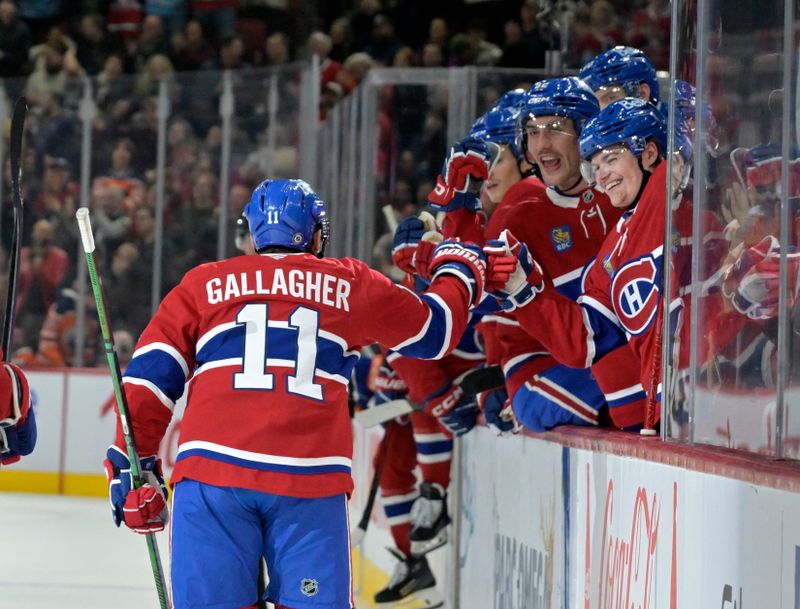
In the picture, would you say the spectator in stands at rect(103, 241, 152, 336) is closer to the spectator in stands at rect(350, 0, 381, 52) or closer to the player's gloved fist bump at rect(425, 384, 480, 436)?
the spectator in stands at rect(350, 0, 381, 52)

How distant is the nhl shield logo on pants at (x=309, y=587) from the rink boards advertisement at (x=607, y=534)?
519 mm

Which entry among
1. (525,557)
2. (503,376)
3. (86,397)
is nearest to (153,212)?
(86,397)

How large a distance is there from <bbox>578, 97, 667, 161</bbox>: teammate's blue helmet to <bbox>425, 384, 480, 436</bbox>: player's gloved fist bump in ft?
4.31

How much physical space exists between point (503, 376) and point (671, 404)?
1.44 m

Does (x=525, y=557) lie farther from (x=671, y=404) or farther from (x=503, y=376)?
(x=671, y=404)

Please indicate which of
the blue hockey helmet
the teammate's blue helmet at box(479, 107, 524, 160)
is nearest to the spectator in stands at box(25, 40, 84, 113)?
the blue hockey helmet

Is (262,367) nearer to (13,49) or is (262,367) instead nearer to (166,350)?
(166,350)

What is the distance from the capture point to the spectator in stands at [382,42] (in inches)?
400

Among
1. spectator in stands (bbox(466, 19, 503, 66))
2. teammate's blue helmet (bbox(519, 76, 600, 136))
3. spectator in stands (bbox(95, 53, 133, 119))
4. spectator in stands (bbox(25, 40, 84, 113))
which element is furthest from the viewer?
spectator in stands (bbox(466, 19, 503, 66))

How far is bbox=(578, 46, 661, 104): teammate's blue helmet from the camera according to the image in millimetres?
3846

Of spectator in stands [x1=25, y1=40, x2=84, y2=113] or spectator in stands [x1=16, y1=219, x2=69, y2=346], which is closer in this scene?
spectator in stands [x1=16, y1=219, x2=69, y2=346]

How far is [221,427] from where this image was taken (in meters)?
2.84

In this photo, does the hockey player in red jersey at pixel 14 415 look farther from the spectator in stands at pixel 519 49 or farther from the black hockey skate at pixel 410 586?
the spectator in stands at pixel 519 49

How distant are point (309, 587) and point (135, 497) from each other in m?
0.40
